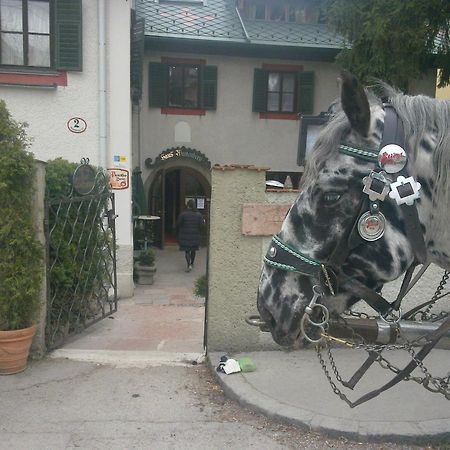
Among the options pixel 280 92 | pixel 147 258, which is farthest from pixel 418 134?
pixel 280 92

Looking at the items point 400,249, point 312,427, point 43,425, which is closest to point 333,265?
point 400,249

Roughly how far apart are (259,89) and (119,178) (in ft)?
19.9

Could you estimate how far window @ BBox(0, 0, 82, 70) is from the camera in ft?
27.8

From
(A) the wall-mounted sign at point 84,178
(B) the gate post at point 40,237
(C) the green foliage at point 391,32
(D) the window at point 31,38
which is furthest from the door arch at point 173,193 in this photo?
(B) the gate post at point 40,237

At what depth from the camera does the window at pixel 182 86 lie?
13.1 m

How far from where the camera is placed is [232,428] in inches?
149

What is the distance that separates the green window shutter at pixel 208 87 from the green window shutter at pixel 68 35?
5.23 meters

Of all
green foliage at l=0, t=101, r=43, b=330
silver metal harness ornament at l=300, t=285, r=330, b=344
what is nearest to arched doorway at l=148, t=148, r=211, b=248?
green foliage at l=0, t=101, r=43, b=330

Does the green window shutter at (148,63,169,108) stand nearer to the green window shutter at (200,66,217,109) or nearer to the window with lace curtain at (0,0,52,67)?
the green window shutter at (200,66,217,109)

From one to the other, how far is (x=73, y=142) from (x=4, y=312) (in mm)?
4566

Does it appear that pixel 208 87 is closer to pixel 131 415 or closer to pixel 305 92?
pixel 305 92

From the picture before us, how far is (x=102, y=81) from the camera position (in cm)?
861

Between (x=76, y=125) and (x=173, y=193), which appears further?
(x=173, y=193)

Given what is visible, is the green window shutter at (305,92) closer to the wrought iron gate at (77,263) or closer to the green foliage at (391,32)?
Answer: the green foliage at (391,32)
